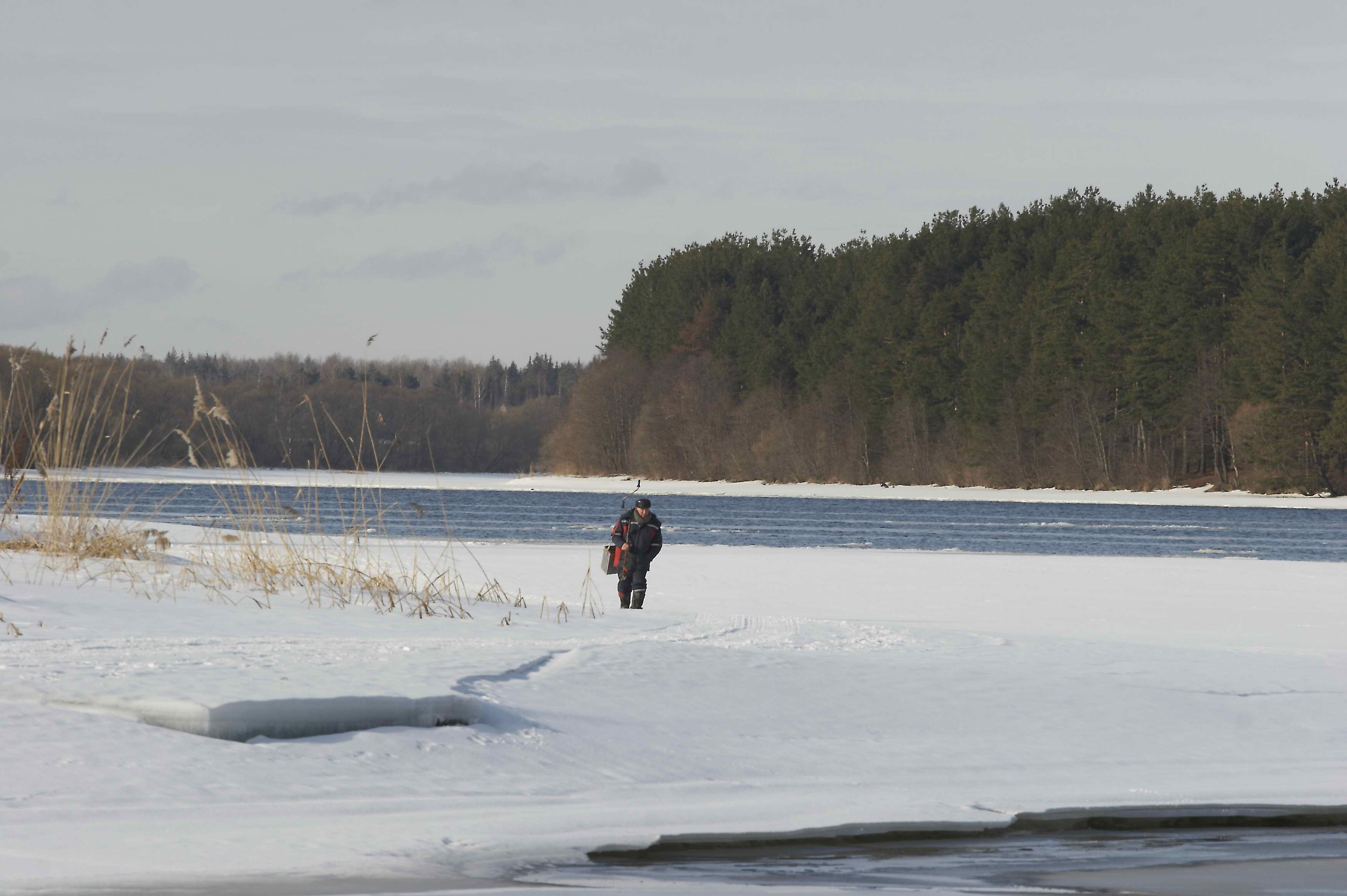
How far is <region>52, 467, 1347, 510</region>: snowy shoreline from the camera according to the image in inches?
2415

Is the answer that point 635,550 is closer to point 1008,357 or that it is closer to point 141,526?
point 141,526

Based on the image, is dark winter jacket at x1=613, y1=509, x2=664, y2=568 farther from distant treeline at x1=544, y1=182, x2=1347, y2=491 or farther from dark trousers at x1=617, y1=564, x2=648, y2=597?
distant treeline at x1=544, y1=182, x2=1347, y2=491

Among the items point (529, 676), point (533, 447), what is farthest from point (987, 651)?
point (533, 447)

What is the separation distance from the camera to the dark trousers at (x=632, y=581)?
1377cm

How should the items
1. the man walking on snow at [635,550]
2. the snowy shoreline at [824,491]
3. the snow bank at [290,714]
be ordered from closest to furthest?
the snow bank at [290,714], the man walking on snow at [635,550], the snowy shoreline at [824,491]

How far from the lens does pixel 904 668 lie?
9141 millimetres

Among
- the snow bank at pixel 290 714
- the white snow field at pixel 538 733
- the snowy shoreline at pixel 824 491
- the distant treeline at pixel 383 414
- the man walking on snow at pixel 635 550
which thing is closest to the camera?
the white snow field at pixel 538 733

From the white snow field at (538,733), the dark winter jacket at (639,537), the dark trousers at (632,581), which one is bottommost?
the white snow field at (538,733)

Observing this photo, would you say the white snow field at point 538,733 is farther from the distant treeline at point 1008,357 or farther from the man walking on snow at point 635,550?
the distant treeline at point 1008,357

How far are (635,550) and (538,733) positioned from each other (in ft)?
21.4

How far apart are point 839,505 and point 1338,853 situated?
5972 cm

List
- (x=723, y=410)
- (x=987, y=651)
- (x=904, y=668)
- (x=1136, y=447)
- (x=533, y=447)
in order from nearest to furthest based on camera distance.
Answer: (x=904, y=668)
(x=987, y=651)
(x=1136, y=447)
(x=723, y=410)
(x=533, y=447)

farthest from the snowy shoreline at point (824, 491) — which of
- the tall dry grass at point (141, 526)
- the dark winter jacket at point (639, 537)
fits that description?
the tall dry grass at point (141, 526)

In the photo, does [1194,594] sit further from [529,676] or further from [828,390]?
[828,390]
